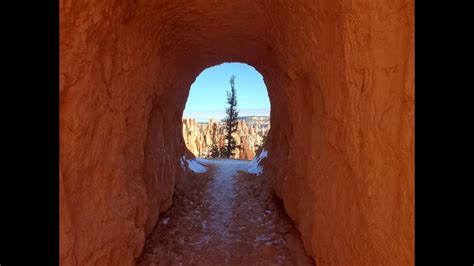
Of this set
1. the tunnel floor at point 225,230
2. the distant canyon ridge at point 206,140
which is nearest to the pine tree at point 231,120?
the distant canyon ridge at point 206,140

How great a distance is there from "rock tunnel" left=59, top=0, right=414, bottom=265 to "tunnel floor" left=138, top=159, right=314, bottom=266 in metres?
0.41

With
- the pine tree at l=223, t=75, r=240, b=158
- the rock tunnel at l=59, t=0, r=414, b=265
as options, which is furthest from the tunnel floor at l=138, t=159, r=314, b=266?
the pine tree at l=223, t=75, r=240, b=158

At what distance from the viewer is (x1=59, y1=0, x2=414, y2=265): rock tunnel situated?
6.77ft

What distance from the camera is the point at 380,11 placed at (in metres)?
2.07

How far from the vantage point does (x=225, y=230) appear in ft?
17.8

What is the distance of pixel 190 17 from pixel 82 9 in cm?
226

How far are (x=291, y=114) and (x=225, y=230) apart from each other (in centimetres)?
252

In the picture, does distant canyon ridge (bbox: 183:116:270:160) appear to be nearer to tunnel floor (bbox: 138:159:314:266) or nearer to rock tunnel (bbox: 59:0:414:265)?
tunnel floor (bbox: 138:159:314:266)

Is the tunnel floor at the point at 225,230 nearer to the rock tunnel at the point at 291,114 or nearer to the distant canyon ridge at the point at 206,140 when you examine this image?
the rock tunnel at the point at 291,114

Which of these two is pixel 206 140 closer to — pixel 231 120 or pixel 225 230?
pixel 231 120

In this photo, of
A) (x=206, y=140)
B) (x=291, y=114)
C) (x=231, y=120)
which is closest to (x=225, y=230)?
(x=291, y=114)

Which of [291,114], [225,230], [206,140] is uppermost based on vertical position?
[291,114]
